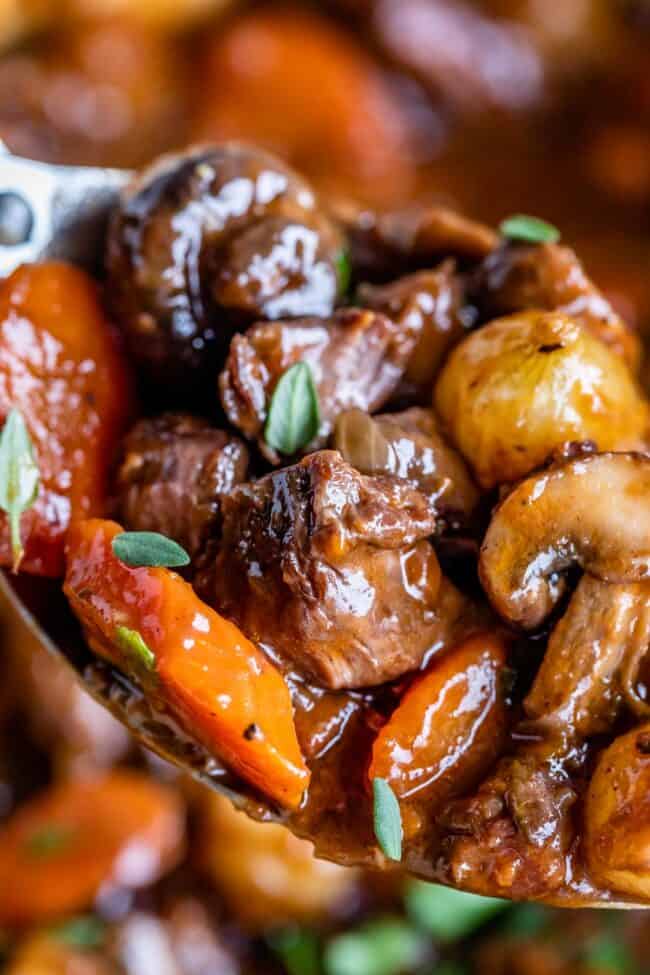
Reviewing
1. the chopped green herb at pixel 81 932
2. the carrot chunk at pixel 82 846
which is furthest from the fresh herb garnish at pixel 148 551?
the chopped green herb at pixel 81 932

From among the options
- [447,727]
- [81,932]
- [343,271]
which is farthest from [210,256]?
[81,932]

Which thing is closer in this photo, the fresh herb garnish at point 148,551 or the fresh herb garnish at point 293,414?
the fresh herb garnish at point 148,551

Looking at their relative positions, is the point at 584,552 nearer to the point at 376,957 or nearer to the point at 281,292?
the point at 281,292

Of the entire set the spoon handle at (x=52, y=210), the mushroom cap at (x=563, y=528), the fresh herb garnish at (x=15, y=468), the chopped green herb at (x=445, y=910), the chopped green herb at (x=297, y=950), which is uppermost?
the spoon handle at (x=52, y=210)

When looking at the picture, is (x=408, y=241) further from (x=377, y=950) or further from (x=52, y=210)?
(x=377, y=950)

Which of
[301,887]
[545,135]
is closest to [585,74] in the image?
[545,135]

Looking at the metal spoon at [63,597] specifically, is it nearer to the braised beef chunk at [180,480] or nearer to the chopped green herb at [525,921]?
the braised beef chunk at [180,480]
